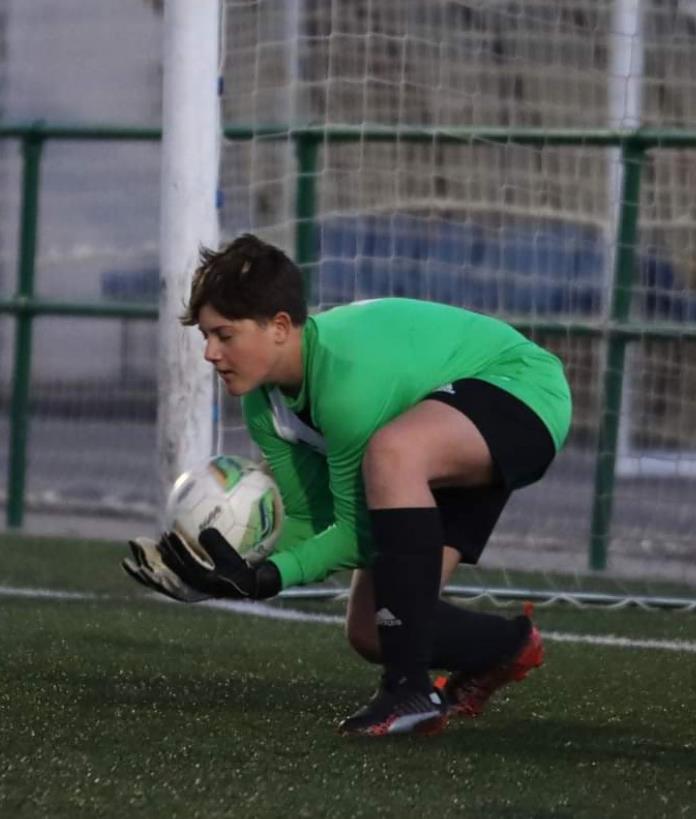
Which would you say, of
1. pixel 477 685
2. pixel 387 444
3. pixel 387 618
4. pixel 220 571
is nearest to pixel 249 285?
pixel 387 444

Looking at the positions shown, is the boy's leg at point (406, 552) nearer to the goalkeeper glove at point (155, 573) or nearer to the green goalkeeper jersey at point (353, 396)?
the green goalkeeper jersey at point (353, 396)

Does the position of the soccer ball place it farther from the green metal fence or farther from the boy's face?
the green metal fence

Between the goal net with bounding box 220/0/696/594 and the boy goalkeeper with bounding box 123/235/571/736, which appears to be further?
the goal net with bounding box 220/0/696/594

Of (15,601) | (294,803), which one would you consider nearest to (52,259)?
(15,601)

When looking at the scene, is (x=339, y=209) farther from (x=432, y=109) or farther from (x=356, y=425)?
(x=356, y=425)

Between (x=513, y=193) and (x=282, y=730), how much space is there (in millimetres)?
3817

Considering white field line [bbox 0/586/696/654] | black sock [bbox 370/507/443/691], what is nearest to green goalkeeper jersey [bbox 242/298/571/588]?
black sock [bbox 370/507/443/691]

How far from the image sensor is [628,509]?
7426 millimetres

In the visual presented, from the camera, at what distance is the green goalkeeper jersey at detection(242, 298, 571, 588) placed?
398 centimetres

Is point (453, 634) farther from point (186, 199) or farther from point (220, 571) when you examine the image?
point (186, 199)

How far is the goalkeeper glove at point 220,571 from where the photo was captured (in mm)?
3982

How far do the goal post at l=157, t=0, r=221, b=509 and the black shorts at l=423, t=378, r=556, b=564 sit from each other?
169 cm

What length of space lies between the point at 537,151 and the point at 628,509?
1.36 meters

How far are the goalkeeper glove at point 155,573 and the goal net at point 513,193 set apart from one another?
292cm
